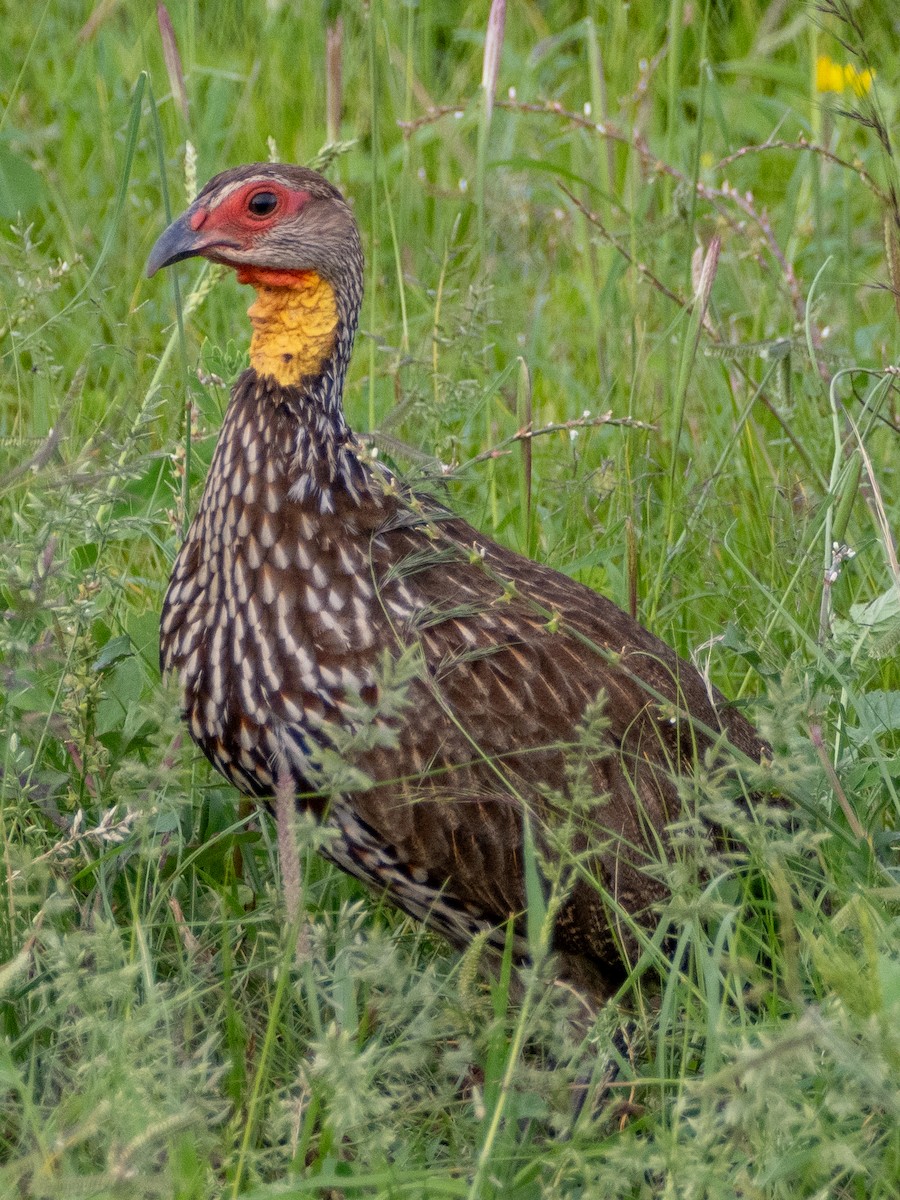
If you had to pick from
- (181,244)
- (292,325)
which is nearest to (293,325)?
(292,325)

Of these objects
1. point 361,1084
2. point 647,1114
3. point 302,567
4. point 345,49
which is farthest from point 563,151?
point 361,1084

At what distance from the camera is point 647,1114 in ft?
8.02

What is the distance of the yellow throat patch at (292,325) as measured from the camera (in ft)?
9.64

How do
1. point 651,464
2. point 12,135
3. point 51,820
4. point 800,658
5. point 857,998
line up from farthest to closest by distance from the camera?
point 12,135, point 651,464, point 800,658, point 51,820, point 857,998

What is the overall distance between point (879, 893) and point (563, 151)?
4.32 meters

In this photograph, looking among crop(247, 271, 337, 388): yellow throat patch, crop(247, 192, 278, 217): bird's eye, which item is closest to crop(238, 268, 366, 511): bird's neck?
crop(247, 271, 337, 388): yellow throat patch

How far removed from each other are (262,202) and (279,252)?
10cm

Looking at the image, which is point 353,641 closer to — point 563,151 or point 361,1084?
point 361,1084

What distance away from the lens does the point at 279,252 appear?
9.59 feet

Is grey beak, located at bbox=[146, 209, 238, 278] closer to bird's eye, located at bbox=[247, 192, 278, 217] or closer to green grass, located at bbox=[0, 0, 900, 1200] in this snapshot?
bird's eye, located at bbox=[247, 192, 278, 217]

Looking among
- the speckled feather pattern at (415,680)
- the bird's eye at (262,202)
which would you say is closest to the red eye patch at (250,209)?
the bird's eye at (262,202)

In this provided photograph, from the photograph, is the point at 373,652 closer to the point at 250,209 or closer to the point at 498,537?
the point at 250,209

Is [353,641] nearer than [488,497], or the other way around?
[353,641]

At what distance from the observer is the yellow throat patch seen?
9.64 ft
